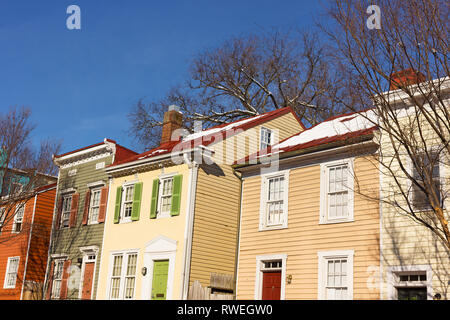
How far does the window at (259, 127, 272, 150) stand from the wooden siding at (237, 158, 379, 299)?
9.71 ft

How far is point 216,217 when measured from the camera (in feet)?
66.8

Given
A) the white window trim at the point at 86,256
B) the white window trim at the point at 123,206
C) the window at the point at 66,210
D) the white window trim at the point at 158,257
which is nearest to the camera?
the white window trim at the point at 158,257

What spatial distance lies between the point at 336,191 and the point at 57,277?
15.3 meters

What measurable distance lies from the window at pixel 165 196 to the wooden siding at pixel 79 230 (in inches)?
168

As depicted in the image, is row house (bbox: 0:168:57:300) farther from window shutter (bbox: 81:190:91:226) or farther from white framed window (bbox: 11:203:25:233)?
window shutter (bbox: 81:190:91:226)

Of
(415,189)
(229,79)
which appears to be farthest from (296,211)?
(229,79)

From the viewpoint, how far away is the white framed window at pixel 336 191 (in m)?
16.9

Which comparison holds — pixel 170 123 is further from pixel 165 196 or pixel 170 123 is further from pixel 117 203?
pixel 165 196

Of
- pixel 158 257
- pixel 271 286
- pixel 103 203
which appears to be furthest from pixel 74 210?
pixel 271 286

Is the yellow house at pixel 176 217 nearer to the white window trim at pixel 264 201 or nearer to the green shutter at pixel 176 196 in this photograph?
the green shutter at pixel 176 196

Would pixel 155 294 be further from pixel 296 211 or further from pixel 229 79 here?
pixel 229 79

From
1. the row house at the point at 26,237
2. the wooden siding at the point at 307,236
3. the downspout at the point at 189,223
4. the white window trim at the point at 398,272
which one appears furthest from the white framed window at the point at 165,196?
the white window trim at the point at 398,272

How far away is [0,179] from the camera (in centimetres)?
2486

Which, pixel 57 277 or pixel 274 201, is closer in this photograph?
pixel 274 201
